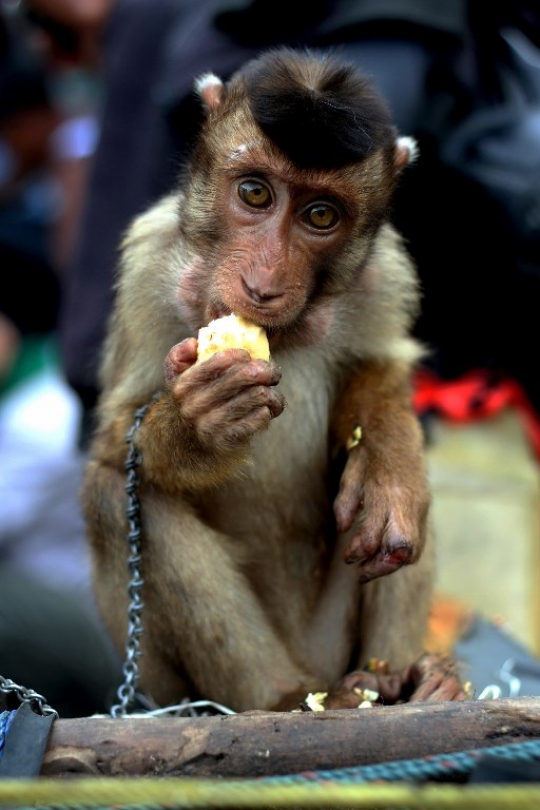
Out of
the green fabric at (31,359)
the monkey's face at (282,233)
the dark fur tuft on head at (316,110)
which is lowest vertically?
the monkey's face at (282,233)

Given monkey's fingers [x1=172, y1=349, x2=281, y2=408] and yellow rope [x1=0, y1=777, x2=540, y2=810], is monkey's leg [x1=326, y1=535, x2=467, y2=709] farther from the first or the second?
yellow rope [x1=0, y1=777, x2=540, y2=810]

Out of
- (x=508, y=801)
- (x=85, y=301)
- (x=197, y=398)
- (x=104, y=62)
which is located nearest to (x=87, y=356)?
(x=85, y=301)

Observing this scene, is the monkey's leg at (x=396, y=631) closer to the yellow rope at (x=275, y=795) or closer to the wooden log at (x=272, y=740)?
the wooden log at (x=272, y=740)

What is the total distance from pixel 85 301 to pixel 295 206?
12.8 ft

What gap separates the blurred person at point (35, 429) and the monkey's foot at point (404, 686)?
2.43m

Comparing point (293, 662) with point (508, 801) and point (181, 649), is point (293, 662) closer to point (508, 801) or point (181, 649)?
point (181, 649)

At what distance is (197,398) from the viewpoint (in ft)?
10.6

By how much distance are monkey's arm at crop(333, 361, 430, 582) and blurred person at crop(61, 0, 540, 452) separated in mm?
1700

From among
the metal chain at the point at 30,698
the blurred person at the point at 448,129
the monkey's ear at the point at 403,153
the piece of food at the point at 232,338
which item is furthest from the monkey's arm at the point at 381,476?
the blurred person at the point at 448,129

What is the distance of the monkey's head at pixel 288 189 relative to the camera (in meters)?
3.41

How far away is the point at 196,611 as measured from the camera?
143 inches

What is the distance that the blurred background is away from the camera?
5.71m

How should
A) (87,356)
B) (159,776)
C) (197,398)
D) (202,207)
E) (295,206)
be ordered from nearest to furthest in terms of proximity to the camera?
(159,776), (197,398), (295,206), (202,207), (87,356)

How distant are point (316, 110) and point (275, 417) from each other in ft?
3.00
